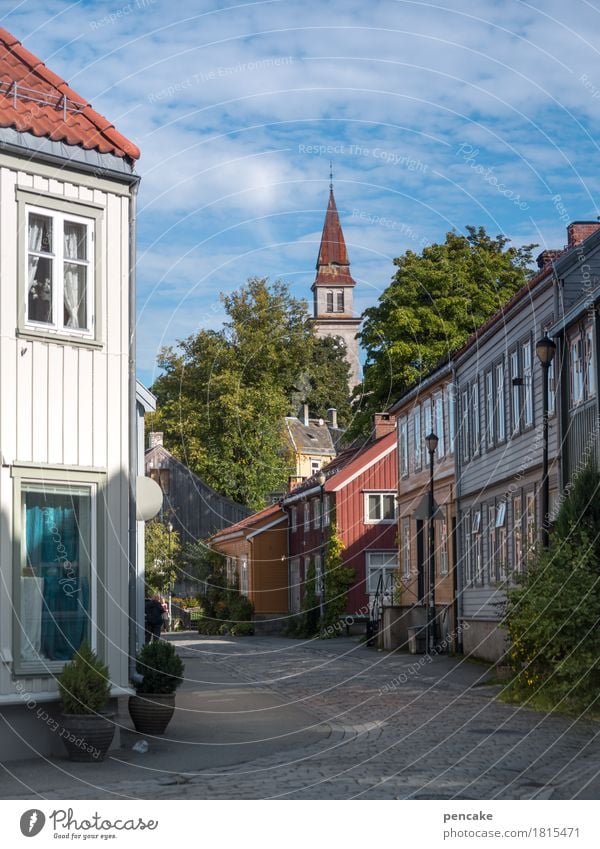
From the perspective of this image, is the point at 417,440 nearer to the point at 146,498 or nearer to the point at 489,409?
the point at 489,409

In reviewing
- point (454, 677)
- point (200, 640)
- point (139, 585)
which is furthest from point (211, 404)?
point (139, 585)

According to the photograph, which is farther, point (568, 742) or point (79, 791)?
point (568, 742)

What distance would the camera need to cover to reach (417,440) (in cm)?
3738

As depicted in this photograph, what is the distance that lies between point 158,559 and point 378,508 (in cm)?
1236

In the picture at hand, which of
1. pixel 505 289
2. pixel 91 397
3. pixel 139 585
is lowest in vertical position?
pixel 139 585

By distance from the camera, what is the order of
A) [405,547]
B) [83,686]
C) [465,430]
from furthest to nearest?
[405,547], [465,430], [83,686]

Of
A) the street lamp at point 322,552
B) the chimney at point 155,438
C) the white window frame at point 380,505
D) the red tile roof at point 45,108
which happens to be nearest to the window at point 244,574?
the street lamp at point 322,552

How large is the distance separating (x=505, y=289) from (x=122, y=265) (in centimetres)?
3565

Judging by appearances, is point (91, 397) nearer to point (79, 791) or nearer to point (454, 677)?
point (79, 791)

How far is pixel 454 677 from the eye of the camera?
79.2ft

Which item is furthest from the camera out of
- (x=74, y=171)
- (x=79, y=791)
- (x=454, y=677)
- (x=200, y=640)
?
(x=200, y=640)

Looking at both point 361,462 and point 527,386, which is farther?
point 361,462

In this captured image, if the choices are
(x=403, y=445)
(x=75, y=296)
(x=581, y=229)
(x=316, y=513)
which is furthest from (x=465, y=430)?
(x=75, y=296)

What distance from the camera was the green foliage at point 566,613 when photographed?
1755cm
